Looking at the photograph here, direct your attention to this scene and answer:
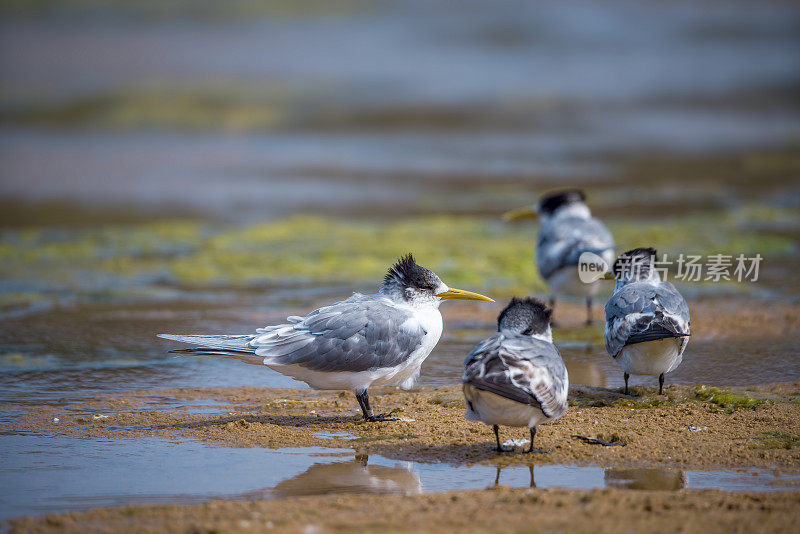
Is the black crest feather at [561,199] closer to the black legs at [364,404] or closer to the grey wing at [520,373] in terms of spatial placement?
the black legs at [364,404]

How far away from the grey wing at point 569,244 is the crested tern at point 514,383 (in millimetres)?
3482

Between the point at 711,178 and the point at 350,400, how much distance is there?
12443 millimetres

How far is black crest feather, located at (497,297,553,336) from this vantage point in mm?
5520

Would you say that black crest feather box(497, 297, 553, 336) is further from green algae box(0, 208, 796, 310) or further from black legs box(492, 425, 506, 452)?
green algae box(0, 208, 796, 310)

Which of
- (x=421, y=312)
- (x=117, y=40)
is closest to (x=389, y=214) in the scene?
(x=421, y=312)

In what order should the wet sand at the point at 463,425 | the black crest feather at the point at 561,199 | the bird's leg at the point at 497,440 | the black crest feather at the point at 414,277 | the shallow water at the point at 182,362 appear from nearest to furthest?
the wet sand at the point at 463,425 → the bird's leg at the point at 497,440 → the black crest feather at the point at 414,277 → the shallow water at the point at 182,362 → the black crest feather at the point at 561,199

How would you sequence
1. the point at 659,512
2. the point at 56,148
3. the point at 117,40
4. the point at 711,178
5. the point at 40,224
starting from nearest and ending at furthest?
the point at 659,512
the point at 40,224
the point at 711,178
the point at 56,148
the point at 117,40

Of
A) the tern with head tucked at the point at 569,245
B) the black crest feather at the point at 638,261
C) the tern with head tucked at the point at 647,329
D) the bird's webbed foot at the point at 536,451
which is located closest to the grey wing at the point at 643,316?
the tern with head tucked at the point at 647,329

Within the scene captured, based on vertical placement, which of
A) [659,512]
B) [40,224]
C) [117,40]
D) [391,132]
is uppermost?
[117,40]

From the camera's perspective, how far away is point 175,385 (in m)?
6.95

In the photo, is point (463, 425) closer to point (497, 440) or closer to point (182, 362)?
point (497, 440)

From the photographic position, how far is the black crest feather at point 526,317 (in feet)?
18.1

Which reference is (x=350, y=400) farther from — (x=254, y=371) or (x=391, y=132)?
(x=391, y=132)

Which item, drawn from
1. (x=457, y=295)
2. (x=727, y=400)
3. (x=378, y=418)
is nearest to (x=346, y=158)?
(x=457, y=295)
